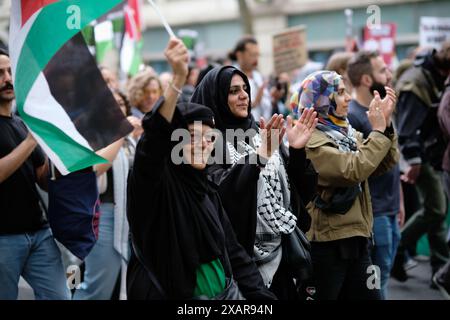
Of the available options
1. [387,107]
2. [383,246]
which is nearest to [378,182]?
[383,246]

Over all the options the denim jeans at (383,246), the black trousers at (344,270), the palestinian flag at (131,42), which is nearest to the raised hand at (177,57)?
the black trousers at (344,270)

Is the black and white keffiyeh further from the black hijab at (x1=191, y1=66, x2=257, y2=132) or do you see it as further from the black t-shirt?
the black t-shirt

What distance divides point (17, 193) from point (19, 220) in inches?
5.9

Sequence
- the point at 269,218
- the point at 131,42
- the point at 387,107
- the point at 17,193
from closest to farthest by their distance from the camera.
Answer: the point at 269,218, the point at 17,193, the point at 387,107, the point at 131,42

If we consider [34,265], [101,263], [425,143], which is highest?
[425,143]

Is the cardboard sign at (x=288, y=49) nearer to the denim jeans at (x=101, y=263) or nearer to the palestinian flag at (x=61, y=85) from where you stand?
the denim jeans at (x=101, y=263)

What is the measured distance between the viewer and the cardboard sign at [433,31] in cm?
1038

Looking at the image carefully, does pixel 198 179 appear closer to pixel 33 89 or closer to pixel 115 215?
pixel 33 89

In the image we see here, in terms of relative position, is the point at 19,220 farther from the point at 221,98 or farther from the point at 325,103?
the point at 325,103

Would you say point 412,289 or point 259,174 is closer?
point 259,174

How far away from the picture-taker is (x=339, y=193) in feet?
14.2

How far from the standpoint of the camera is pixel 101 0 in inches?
140

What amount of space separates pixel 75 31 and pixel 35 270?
1441mm
